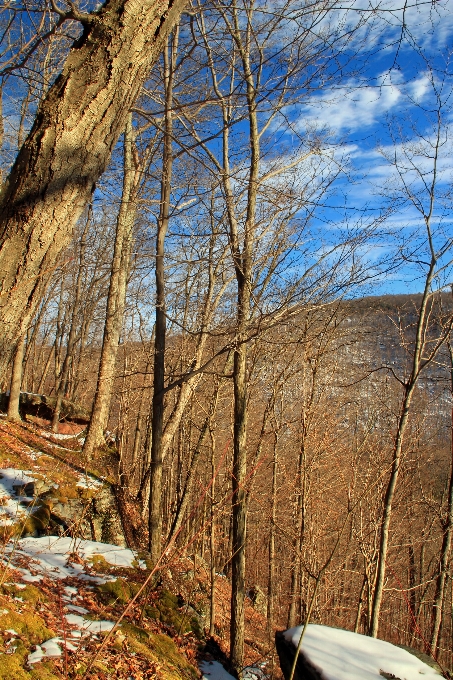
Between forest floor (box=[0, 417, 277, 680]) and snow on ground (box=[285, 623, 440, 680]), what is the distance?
111 centimetres

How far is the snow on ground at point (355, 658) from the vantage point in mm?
3531

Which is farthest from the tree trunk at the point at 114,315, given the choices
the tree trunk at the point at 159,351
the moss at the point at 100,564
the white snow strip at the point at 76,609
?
the white snow strip at the point at 76,609

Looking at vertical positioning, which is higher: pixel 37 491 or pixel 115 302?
pixel 115 302

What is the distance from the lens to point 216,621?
9.32 m

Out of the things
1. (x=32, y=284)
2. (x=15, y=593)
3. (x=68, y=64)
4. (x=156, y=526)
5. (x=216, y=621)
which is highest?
(x=68, y=64)

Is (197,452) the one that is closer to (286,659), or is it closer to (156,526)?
(156,526)

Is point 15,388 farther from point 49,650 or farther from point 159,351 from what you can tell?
point 49,650

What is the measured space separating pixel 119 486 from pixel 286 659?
186 inches

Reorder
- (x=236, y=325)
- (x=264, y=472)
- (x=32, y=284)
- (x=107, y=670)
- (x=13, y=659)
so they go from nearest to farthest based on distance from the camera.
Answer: (x=32, y=284), (x=13, y=659), (x=107, y=670), (x=236, y=325), (x=264, y=472)

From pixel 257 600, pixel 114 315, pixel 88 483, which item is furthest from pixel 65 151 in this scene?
pixel 257 600

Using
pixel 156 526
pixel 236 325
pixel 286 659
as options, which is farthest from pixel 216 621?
pixel 236 325

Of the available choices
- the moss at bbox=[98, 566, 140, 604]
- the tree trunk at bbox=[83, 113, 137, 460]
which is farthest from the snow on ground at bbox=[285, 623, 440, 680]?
the tree trunk at bbox=[83, 113, 137, 460]

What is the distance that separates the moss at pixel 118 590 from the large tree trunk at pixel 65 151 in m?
3.29

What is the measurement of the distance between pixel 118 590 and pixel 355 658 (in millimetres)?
2155
